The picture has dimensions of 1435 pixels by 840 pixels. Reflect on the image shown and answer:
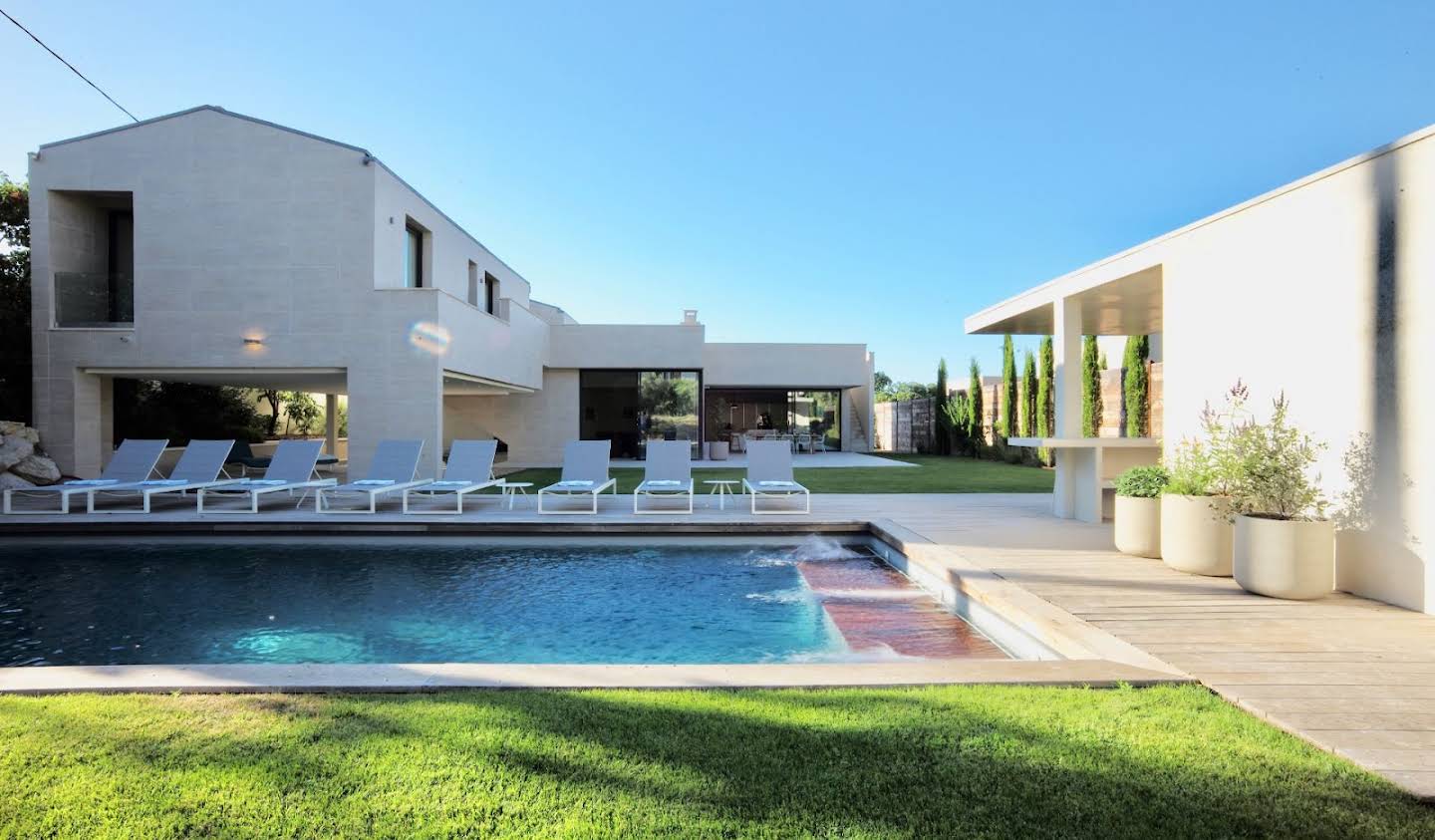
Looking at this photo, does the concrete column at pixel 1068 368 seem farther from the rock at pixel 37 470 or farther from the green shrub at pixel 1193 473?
the rock at pixel 37 470

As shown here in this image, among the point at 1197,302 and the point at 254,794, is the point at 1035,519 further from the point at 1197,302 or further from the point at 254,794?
the point at 254,794

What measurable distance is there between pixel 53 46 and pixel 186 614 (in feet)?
40.2

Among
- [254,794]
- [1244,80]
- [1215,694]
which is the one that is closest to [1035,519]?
[1215,694]

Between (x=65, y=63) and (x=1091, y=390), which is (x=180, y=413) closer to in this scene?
(x=65, y=63)

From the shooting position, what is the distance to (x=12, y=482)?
10773 millimetres

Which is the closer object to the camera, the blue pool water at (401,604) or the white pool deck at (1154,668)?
the white pool deck at (1154,668)

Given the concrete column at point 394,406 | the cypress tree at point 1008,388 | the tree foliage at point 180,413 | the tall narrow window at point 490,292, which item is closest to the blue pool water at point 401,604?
the concrete column at point 394,406

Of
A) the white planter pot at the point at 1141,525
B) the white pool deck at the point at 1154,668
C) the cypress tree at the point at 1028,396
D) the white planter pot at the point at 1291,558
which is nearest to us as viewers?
the white pool deck at the point at 1154,668

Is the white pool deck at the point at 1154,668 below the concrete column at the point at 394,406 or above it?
below

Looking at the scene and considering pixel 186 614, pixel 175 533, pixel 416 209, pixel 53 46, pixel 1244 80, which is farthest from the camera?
pixel 416 209

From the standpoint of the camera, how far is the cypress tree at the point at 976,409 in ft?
76.0

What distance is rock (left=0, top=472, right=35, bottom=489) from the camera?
10.6m

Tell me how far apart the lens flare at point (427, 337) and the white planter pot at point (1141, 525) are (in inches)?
408

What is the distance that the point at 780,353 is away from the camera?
23.8m
